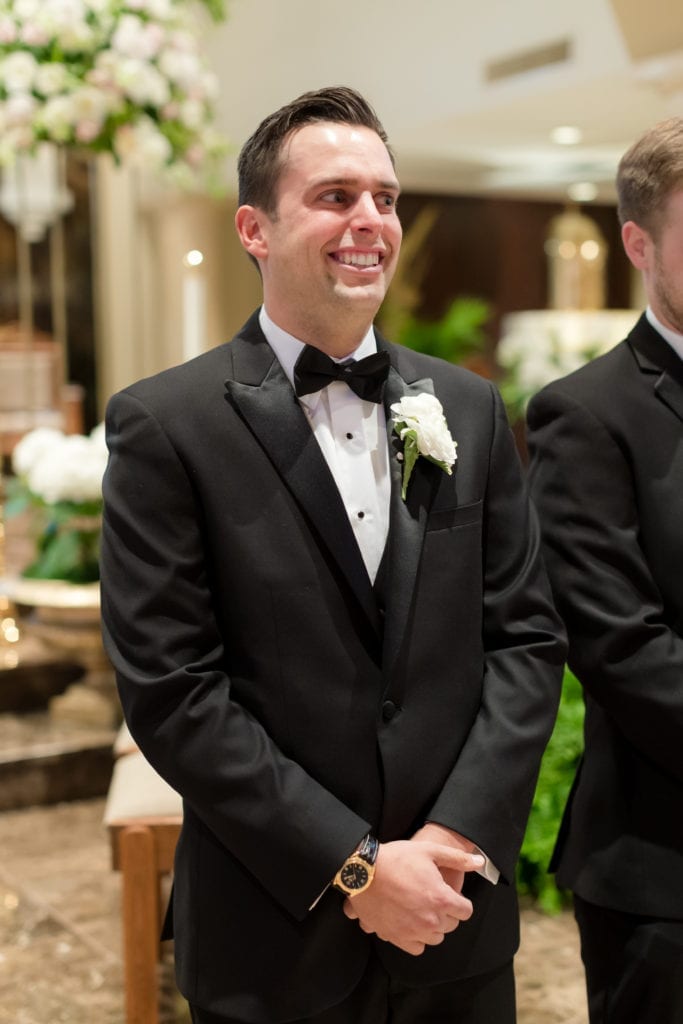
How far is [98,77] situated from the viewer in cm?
474

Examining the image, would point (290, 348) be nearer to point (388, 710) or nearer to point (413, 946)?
point (388, 710)

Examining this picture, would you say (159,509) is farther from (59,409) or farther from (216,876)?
(59,409)

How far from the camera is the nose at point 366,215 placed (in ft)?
5.71

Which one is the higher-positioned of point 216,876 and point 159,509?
point 159,509

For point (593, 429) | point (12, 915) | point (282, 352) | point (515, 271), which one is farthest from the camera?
point (515, 271)

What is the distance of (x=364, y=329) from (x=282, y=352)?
0.13 m

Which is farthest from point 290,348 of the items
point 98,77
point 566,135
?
point 566,135

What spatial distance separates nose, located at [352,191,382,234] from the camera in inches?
68.5

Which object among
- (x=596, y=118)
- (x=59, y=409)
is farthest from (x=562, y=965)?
(x=596, y=118)

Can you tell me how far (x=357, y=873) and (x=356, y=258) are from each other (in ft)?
2.79

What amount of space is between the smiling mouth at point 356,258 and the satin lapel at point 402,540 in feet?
0.78

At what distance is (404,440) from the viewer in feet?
5.86

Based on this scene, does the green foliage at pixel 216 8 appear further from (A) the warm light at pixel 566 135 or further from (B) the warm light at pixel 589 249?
(B) the warm light at pixel 589 249

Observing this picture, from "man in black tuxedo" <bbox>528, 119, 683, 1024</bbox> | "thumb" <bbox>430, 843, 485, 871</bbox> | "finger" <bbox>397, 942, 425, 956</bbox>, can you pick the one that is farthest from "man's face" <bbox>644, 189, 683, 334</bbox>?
"finger" <bbox>397, 942, 425, 956</bbox>
